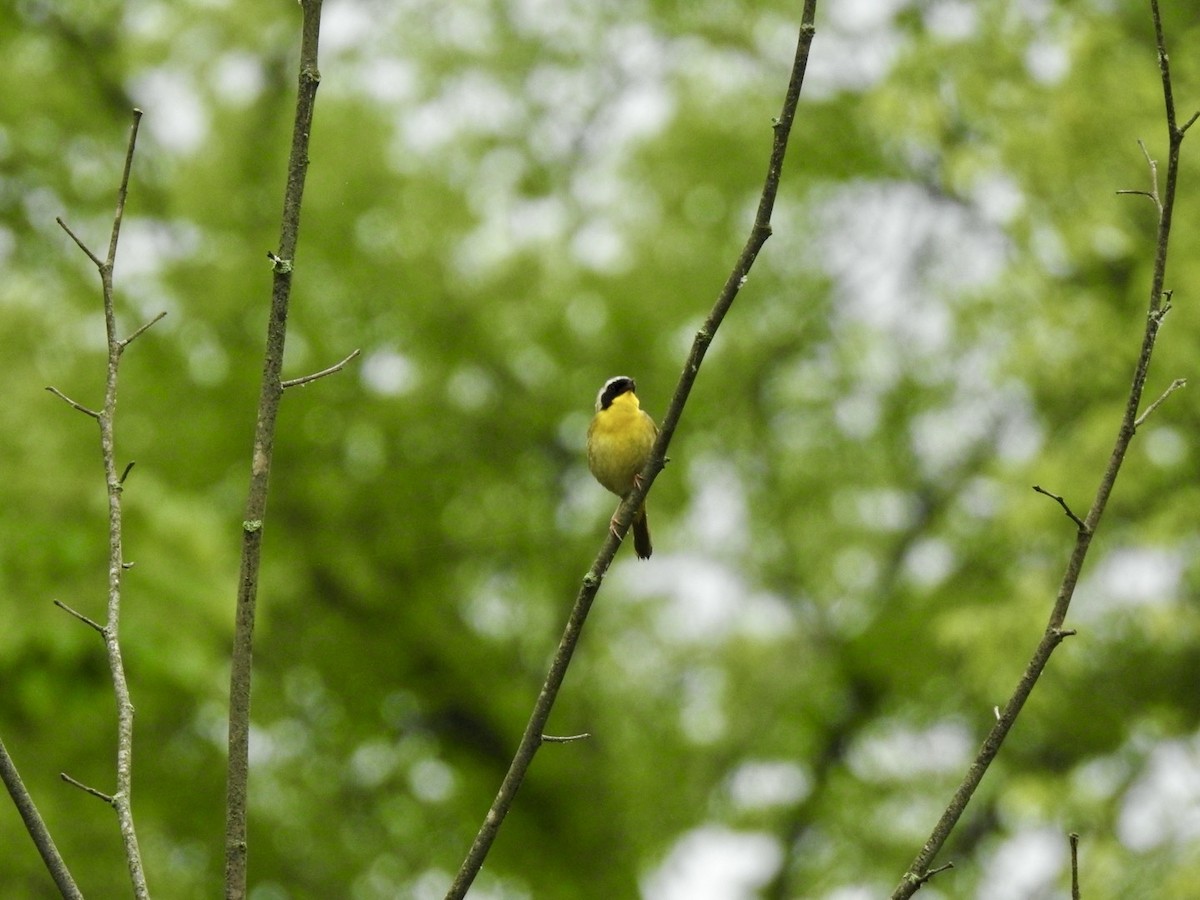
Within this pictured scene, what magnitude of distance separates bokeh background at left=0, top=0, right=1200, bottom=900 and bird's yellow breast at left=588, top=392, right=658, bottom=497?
2376 millimetres

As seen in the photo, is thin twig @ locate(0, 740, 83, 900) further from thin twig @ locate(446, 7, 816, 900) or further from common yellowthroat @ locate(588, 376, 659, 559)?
common yellowthroat @ locate(588, 376, 659, 559)

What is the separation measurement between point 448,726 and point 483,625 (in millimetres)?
811

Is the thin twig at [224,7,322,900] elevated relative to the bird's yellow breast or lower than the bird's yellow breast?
lower

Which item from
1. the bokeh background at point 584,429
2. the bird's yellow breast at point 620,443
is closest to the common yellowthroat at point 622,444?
the bird's yellow breast at point 620,443

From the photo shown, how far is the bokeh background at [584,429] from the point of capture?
7.66 m

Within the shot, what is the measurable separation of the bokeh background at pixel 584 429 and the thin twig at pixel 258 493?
4.48m

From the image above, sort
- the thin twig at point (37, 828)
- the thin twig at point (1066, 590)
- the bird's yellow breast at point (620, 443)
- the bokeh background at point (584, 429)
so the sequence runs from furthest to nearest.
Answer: the bokeh background at point (584, 429) < the bird's yellow breast at point (620, 443) < the thin twig at point (1066, 590) < the thin twig at point (37, 828)

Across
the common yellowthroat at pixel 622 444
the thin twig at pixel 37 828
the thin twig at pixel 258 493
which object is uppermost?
the common yellowthroat at pixel 622 444

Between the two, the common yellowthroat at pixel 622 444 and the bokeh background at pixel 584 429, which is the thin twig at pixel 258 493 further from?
the bokeh background at pixel 584 429

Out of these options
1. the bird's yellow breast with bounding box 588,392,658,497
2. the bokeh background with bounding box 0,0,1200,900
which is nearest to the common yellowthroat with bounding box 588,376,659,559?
the bird's yellow breast with bounding box 588,392,658,497

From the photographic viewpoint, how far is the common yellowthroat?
4805mm

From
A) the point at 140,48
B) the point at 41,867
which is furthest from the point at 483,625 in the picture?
the point at 140,48

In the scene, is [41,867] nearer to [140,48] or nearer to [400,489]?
[400,489]

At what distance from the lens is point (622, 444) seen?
4809mm
